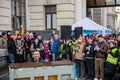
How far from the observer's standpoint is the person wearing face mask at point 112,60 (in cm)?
1303

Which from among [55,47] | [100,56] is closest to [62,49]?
[55,47]

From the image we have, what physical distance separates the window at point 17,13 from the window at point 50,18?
1660 mm

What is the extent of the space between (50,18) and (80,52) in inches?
380

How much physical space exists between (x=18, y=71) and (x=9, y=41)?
22.9ft

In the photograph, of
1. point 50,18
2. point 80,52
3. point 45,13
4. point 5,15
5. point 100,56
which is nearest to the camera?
point 100,56

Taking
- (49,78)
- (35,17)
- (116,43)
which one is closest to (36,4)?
(35,17)

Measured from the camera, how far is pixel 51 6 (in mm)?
24531

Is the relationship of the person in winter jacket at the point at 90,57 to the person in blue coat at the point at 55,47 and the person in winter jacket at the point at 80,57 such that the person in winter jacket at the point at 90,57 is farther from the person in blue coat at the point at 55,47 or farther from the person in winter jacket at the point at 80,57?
the person in blue coat at the point at 55,47

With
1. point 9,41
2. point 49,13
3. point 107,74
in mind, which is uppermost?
point 49,13

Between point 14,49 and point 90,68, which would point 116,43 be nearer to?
point 90,68

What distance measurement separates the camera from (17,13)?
23219mm

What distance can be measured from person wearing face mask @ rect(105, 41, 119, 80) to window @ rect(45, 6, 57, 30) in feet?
37.9

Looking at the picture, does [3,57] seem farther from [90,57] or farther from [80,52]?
[90,57]

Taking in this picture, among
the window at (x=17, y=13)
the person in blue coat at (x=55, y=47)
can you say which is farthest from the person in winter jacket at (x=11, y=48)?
the window at (x=17, y=13)
